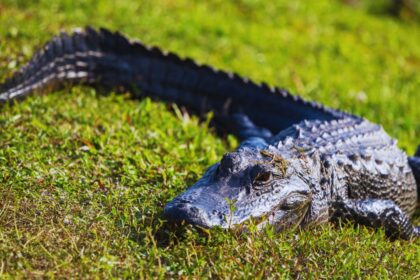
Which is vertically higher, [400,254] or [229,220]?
[229,220]

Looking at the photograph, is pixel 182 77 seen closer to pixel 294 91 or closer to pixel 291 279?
pixel 294 91

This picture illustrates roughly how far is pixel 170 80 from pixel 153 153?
151 centimetres

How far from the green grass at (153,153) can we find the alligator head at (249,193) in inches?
4.1

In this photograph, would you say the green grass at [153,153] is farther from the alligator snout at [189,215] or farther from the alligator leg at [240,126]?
the alligator leg at [240,126]

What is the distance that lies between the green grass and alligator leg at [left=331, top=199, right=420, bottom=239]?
0.49 ft

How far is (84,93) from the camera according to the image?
6016mm

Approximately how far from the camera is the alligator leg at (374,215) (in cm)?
438

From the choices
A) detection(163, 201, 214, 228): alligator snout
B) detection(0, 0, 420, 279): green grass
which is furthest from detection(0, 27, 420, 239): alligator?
detection(0, 0, 420, 279): green grass

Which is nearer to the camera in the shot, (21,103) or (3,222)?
(3,222)

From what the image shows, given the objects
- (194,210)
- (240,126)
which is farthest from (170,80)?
(194,210)

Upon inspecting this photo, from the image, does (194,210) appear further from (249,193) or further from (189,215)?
(249,193)

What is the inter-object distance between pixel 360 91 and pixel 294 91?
1.03m

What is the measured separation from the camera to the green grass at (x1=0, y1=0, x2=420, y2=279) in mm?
3406

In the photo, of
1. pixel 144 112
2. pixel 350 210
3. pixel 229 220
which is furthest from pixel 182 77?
pixel 229 220
